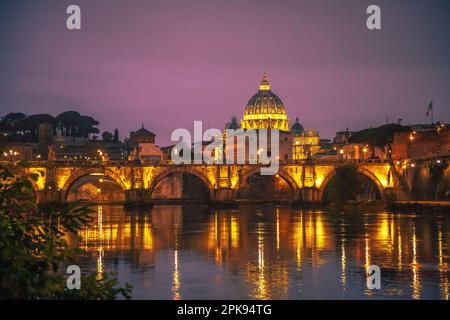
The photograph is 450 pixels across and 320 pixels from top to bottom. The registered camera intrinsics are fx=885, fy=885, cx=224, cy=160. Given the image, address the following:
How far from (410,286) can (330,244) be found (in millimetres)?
16486

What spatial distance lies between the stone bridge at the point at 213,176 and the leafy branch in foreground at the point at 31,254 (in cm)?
8708

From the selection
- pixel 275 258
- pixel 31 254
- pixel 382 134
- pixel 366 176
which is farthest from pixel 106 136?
pixel 31 254

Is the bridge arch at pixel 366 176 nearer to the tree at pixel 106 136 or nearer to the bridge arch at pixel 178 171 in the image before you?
the bridge arch at pixel 178 171

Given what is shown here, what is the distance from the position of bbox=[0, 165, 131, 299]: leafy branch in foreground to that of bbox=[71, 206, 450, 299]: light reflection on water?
19.1 feet

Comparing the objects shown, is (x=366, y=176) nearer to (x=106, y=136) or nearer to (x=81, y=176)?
(x=81, y=176)

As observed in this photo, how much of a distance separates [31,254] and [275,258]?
24468 mm

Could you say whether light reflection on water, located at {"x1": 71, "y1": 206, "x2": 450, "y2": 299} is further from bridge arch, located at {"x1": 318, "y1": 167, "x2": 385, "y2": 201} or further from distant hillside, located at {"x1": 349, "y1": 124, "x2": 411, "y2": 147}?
distant hillside, located at {"x1": 349, "y1": 124, "x2": 411, "y2": 147}

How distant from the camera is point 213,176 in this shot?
11031cm

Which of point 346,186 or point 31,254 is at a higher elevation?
point 346,186

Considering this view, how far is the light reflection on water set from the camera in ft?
96.6

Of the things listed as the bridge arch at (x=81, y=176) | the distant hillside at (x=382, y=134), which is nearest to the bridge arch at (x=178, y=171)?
the bridge arch at (x=81, y=176)

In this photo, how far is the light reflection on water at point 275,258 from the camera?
2945cm

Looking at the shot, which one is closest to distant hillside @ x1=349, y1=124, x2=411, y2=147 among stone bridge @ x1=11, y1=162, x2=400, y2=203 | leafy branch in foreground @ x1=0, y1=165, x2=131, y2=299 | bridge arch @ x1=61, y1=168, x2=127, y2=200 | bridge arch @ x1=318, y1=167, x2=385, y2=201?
bridge arch @ x1=318, y1=167, x2=385, y2=201
